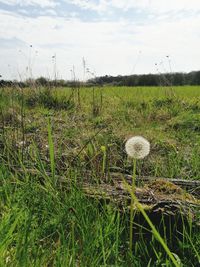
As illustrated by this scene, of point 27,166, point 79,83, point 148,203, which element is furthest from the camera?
point 79,83

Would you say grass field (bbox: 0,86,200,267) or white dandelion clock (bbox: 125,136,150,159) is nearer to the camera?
white dandelion clock (bbox: 125,136,150,159)

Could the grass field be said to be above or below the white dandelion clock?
below

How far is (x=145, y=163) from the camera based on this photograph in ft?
11.7

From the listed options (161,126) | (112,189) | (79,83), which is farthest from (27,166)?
(79,83)

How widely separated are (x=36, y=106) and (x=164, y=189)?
19.3 feet

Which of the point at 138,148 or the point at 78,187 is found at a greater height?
the point at 138,148

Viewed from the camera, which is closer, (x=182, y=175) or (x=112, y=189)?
(x=112, y=189)

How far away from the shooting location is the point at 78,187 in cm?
236

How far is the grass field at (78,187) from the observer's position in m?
1.82

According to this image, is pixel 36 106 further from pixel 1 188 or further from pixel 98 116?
pixel 1 188

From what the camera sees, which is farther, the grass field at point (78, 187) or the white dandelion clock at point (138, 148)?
the grass field at point (78, 187)

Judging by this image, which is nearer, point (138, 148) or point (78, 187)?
point (138, 148)

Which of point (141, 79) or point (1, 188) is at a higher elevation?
point (1, 188)

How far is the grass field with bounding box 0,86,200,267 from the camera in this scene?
182cm
